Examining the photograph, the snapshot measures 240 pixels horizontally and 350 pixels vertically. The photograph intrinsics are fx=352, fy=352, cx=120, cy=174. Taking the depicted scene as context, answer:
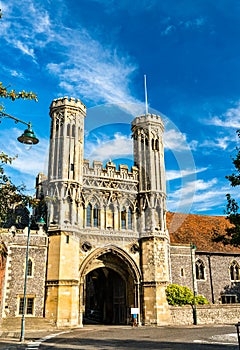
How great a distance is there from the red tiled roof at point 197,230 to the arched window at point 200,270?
1269 millimetres

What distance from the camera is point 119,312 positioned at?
97.2ft

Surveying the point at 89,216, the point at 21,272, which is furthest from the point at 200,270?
the point at 21,272

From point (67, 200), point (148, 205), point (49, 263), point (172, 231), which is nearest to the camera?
point (49, 263)

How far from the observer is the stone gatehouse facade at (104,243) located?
80.4ft

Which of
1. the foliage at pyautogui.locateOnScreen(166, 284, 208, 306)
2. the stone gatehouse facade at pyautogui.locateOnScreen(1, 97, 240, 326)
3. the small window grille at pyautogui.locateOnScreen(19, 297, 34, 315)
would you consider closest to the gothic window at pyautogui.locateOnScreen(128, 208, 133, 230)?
the stone gatehouse facade at pyautogui.locateOnScreen(1, 97, 240, 326)

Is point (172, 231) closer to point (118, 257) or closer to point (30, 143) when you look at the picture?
point (118, 257)

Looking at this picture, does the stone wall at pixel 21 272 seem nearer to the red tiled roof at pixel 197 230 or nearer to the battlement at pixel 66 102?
the battlement at pixel 66 102

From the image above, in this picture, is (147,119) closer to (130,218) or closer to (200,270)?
(130,218)

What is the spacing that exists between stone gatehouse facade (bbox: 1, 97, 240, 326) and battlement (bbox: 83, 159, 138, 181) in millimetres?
85

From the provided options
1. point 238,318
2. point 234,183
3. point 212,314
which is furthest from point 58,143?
point 238,318

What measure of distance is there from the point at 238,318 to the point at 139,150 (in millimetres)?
16066

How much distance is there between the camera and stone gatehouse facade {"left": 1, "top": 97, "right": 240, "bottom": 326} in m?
24.5

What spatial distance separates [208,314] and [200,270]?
509cm

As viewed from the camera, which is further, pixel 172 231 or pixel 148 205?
pixel 172 231
